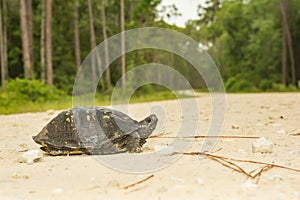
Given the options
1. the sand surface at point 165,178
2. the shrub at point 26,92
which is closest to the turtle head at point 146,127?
the sand surface at point 165,178

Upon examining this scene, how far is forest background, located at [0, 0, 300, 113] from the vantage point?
2600 cm

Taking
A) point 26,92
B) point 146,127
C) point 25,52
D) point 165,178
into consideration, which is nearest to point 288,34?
point 25,52

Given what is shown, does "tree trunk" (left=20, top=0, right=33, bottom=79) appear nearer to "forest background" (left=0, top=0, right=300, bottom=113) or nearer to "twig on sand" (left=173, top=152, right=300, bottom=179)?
"forest background" (left=0, top=0, right=300, bottom=113)

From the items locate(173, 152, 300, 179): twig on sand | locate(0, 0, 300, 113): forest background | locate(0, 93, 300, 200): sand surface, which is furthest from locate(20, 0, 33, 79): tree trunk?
locate(173, 152, 300, 179): twig on sand

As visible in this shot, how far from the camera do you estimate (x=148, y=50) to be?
26.0 metres

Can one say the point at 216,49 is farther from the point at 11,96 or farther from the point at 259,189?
the point at 259,189

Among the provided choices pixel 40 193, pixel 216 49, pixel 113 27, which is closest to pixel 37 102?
pixel 40 193

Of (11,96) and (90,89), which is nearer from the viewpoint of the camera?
(11,96)

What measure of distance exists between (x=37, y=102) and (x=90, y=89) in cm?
1109

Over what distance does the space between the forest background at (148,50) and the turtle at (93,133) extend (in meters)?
16.9

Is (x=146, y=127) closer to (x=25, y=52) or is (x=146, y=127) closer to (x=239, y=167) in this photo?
(x=239, y=167)

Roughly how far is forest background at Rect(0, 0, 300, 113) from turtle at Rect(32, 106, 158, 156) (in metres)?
16.9

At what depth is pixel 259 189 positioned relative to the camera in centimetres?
263

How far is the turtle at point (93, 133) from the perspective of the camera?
4.24 m
